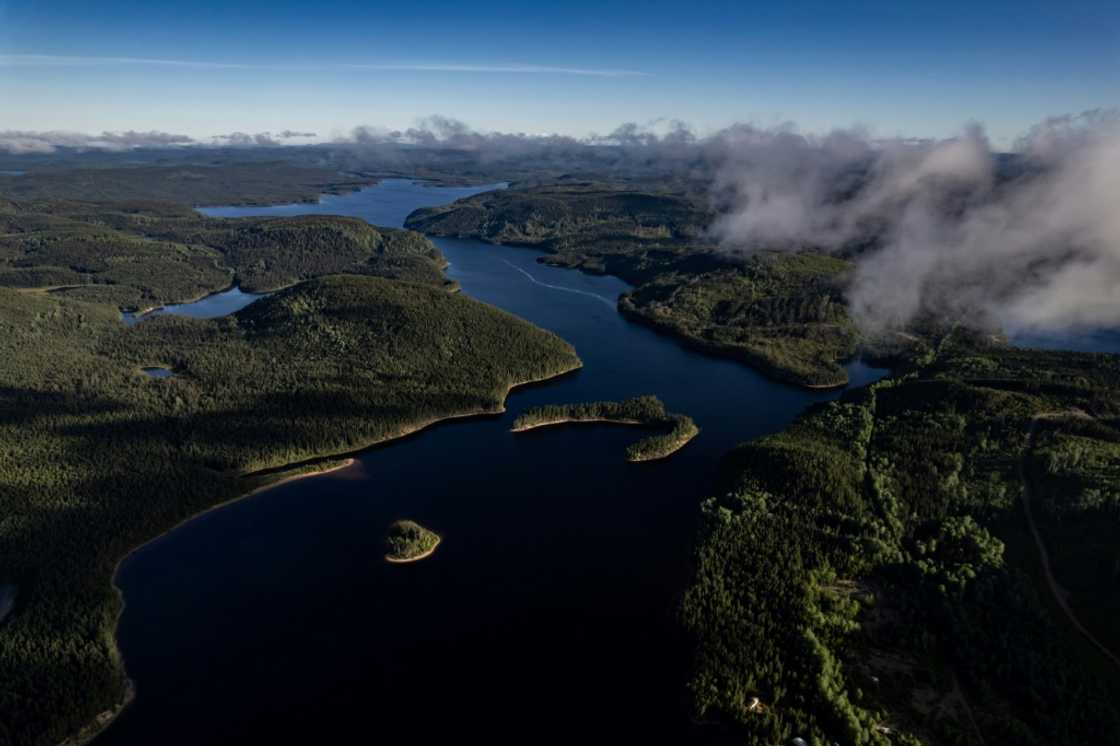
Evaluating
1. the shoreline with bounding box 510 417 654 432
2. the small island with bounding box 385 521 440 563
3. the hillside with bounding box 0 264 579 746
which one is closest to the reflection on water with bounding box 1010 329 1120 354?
the shoreline with bounding box 510 417 654 432

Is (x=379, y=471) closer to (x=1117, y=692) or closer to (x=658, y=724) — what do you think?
(x=658, y=724)

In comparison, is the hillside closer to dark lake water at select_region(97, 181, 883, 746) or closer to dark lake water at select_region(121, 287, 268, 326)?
dark lake water at select_region(97, 181, 883, 746)

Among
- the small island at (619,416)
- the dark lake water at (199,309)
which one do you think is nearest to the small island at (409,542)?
the small island at (619,416)

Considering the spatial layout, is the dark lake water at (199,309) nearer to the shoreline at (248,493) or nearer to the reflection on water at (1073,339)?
the shoreline at (248,493)

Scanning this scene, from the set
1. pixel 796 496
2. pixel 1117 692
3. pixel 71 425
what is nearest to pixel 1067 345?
pixel 796 496

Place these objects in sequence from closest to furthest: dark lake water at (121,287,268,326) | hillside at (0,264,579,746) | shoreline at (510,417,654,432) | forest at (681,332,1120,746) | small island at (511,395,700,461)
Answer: forest at (681,332,1120,746) < hillside at (0,264,579,746) < small island at (511,395,700,461) < shoreline at (510,417,654,432) < dark lake water at (121,287,268,326)

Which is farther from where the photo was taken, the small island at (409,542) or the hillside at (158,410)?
the small island at (409,542)
